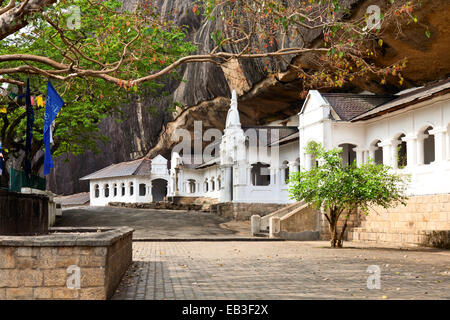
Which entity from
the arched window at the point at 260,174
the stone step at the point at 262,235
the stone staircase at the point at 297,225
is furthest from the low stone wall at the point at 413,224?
the arched window at the point at 260,174

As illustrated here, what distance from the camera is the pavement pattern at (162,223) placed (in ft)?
85.5

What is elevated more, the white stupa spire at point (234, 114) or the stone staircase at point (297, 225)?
the white stupa spire at point (234, 114)

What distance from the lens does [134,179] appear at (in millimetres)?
55781

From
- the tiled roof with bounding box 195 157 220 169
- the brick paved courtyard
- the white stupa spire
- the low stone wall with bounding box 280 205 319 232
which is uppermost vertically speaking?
the white stupa spire

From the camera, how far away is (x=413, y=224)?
19484mm

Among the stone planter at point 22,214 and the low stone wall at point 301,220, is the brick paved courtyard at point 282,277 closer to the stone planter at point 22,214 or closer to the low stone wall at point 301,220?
the stone planter at point 22,214

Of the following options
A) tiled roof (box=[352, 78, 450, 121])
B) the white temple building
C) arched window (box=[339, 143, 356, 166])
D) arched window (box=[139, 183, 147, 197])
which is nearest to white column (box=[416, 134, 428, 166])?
the white temple building

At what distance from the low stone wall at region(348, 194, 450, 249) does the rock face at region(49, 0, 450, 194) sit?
5911mm

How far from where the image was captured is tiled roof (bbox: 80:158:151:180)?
5453 centimetres

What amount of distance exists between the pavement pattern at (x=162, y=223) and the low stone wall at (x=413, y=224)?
5713mm

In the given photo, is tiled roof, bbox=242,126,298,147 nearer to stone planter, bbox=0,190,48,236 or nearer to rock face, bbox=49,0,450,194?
rock face, bbox=49,0,450,194

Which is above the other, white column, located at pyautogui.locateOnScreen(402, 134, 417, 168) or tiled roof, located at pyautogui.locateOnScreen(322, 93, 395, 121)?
tiled roof, located at pyautogui.locateOnScreen(322, 93, 395, 121)

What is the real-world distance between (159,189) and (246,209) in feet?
90.5

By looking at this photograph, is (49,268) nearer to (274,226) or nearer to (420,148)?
(274,226)
